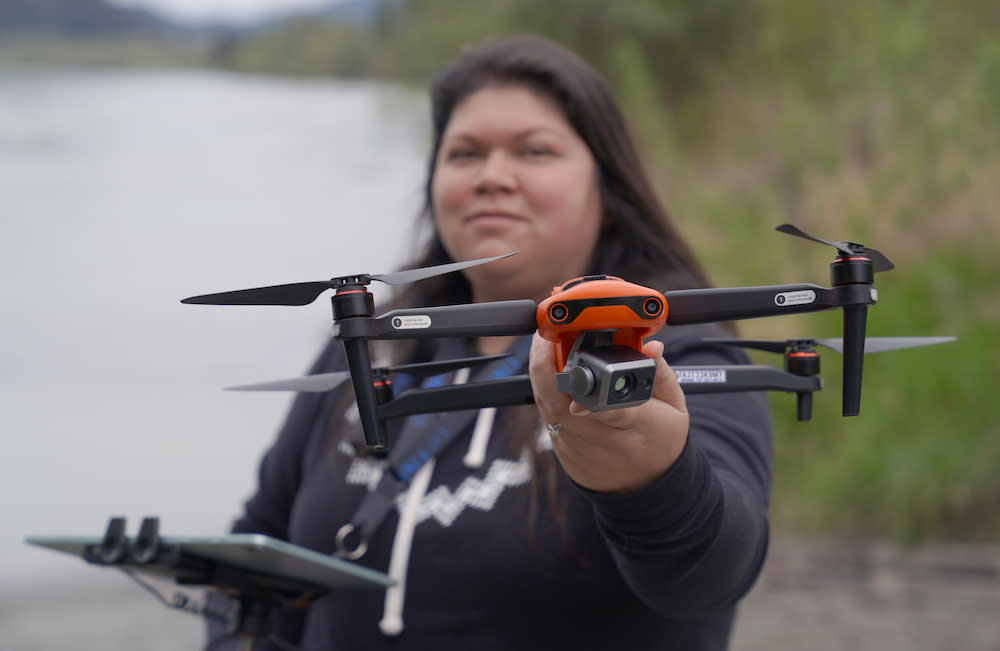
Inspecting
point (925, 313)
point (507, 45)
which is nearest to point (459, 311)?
point (507, 45)

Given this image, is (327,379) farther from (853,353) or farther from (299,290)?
(853,353)

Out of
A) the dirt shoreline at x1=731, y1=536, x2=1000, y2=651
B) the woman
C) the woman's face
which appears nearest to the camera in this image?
the woman

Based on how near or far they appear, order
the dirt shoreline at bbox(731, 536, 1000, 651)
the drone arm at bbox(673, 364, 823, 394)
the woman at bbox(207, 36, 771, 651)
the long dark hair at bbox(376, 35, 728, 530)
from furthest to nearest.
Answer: the dirt shoreline at bbox(731, 536, 1000, 651), the long dark hair at bbox(376, 35, 728, 530), the woman at bbox(207, 36, 771, 651), the drone arm at bbox(673, 364, 823, 394)

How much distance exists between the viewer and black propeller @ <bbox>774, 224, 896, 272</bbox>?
0.65 metres

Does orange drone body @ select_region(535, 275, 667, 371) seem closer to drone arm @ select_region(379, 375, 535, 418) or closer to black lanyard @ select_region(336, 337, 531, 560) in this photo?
drone arm @ select_region(379, 375, 535, 418)

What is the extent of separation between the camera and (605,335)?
57 cm

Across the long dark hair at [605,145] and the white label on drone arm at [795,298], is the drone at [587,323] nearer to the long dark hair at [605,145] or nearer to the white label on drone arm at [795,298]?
the white label on drone arm at [795,298]

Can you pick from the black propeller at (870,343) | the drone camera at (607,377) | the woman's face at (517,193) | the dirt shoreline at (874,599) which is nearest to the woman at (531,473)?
the woman's face at (517,193)

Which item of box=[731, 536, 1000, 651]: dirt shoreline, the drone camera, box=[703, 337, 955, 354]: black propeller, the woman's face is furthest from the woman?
box=[731, 536, 1000, 651]: dirt shoreline

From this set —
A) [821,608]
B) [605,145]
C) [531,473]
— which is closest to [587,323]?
[531,473]

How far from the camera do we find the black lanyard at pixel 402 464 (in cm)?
115

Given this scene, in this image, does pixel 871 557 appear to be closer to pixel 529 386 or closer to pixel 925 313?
pixel 925 313

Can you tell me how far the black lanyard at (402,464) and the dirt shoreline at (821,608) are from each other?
2205 mm

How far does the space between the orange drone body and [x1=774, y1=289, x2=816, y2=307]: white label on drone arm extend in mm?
118
